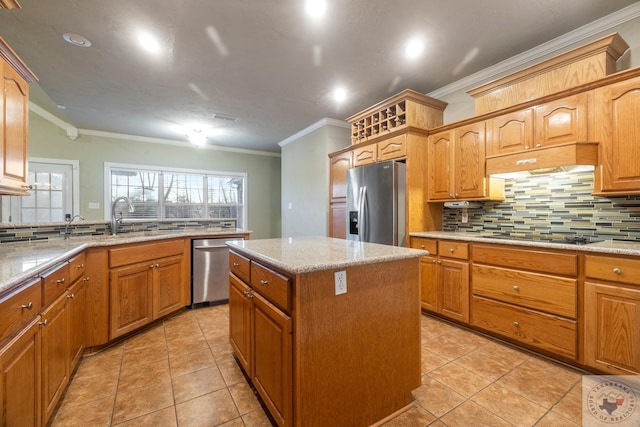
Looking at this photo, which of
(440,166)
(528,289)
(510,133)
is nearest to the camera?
(528,289)

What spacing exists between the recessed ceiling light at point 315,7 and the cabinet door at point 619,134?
2033 millimetres

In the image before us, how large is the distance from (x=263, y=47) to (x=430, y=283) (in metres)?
2.73

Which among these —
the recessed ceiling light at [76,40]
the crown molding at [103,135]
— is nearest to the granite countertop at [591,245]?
the recessed ceiling light at [76,40]

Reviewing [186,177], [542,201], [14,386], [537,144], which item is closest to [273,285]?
[14,386]

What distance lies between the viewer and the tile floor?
1486 millimetres

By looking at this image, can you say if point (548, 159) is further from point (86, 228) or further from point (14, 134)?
point (86, 228)

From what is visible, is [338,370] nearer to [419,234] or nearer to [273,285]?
[273,285]

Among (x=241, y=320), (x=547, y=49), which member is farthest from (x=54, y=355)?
(x=547, y=49)

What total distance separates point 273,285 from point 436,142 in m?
2.53

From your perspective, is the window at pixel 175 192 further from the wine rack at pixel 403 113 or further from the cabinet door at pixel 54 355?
the cabinet door at pixel 54 355

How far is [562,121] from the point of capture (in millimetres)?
2152

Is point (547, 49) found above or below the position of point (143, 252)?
above

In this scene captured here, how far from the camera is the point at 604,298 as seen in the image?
1.78m

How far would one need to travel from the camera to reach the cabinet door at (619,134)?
1.83 m
